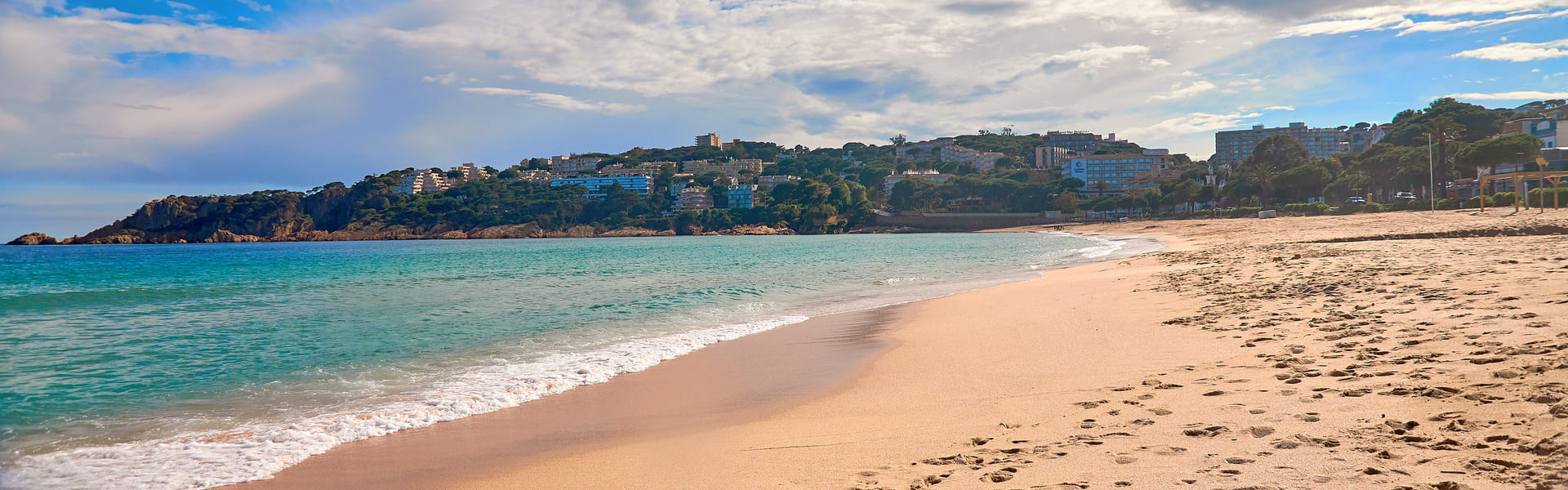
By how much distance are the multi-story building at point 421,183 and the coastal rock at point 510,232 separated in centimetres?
2599

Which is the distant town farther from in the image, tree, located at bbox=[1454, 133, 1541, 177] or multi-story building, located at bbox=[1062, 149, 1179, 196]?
tree, located at bbox=[1454, 133, 1541, 177]

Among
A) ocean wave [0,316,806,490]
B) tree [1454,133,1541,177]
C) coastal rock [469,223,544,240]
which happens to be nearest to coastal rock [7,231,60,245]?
coastal rock [469,223,544,240]

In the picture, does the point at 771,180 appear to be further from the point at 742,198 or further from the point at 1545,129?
the point at 1545,129

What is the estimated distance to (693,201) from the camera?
432 feet

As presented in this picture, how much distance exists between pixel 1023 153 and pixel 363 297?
174m

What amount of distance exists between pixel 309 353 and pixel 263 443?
4592mm

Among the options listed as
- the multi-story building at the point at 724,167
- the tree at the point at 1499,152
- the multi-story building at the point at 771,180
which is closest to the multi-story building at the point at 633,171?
the multi-story building at the point at 724,167

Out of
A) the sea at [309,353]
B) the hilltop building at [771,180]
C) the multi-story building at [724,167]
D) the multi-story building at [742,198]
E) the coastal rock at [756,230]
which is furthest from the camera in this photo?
the multi-story building at [724,167]

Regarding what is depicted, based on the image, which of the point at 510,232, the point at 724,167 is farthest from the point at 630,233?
the point at 724,167

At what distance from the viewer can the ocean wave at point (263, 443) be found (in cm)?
439

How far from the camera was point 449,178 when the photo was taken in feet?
522

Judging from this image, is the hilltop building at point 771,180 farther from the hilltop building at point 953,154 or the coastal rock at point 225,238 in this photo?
the coastal rock at point 225,238

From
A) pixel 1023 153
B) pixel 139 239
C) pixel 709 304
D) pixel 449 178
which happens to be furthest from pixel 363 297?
pixel 1023 153

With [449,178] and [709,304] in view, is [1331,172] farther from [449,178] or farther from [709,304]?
[449,178]
